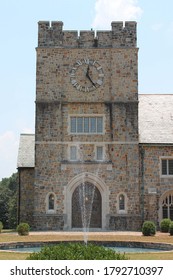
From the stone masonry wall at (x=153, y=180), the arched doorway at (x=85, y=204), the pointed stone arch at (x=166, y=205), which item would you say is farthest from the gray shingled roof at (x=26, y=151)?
the pointed stone arch at (x=166, y=205)

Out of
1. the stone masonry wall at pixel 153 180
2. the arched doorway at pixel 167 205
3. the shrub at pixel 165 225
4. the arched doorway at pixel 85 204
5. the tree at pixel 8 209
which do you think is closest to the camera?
the shrub at pixel 165 225

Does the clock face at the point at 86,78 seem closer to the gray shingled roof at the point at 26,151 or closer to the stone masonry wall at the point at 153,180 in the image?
the stone masonry wall at the point at 153,180

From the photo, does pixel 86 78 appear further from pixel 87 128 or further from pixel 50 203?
pixel 50 203

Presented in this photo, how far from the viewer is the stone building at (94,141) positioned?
113 feet

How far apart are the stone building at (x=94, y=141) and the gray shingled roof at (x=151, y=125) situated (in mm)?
177

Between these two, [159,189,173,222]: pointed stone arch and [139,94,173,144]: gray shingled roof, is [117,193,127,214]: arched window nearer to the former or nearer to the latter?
[159,189,173,222]: pointed stone arch

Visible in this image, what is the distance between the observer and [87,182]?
34.8 m

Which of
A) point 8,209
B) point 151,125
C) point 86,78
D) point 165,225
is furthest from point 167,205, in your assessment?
point 8,209

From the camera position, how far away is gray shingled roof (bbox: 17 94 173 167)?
35812mm

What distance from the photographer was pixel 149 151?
115 ft

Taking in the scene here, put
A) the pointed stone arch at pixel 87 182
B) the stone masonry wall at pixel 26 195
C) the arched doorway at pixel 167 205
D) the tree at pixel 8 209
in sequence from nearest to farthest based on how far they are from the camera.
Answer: the pointed stone arch at pixel 87 182, the arched doorway at pixel 167 205, the stone masonry wall at pixel 26 195, the tree at pixel 8 209

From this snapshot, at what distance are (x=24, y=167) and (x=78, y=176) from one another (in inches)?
181

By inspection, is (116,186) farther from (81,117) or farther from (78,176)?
(81,117)

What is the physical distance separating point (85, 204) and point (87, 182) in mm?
1393
